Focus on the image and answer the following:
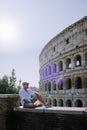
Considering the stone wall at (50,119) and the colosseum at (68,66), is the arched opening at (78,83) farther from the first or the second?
the stone wall at (50,119)

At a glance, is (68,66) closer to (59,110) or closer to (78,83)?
(78,83)

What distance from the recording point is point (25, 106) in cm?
531

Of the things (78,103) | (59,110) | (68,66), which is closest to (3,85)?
(68,66)

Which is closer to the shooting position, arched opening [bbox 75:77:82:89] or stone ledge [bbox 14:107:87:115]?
stone ledge [bbox 14:107:87:115]

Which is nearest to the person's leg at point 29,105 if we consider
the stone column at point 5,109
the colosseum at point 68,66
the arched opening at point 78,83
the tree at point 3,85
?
the stone column at point 5,109

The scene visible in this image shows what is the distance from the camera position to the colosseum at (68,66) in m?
22.1

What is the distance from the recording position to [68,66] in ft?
81.6

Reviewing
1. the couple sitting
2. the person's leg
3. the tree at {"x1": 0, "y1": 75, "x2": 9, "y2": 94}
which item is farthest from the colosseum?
the person's leg

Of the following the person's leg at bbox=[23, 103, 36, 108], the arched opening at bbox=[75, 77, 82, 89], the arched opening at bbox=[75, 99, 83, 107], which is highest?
→ the arched opening at bbox=[75, 77, 82, 89]

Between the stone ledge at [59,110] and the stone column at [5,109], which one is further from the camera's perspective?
the stone column at [5,109]

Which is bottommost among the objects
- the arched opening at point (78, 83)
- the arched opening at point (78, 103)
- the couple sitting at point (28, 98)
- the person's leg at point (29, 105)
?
the arched opening at point (78, 103)

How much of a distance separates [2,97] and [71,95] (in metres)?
18.4

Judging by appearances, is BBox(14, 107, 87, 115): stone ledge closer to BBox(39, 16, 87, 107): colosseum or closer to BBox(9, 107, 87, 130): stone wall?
BBox(9, 107, 87, 130): stone wall

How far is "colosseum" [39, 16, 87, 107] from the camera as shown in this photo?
72.4ft
